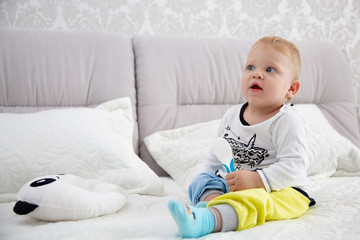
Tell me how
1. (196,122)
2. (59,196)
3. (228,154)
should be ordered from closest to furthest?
(59,196) < (228,154) < (196,122)

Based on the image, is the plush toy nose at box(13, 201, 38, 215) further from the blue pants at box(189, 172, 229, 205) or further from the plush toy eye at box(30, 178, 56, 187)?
the blue pants at box(189, 172, 229, 205)

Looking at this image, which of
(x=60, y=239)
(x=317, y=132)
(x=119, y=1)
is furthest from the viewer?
(x=119, y=1)

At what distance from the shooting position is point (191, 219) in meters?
0.70

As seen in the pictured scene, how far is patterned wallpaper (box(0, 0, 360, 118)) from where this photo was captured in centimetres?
194

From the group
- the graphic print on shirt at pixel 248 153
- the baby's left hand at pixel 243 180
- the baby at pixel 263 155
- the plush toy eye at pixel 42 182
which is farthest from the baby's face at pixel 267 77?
the plush toy eye at pixel 42 182

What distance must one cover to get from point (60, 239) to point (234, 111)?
26.3 inches

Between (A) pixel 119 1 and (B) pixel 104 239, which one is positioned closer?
(B) pixel 104 239

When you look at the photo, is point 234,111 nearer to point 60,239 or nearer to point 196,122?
point 196,122

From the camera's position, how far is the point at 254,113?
1099mm

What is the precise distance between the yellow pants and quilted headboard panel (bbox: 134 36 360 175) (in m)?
0.73

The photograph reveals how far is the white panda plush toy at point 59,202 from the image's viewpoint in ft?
2.80

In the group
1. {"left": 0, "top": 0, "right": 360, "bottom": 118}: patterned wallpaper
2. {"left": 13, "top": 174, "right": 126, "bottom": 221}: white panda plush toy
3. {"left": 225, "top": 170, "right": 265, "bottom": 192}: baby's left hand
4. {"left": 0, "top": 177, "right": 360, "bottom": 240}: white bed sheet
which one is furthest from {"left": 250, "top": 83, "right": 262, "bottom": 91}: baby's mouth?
{"left": 0, "top": 0, "right": 360, "bottom": 118}: patterned wallpaper

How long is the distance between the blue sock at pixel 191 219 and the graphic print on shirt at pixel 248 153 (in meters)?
0.32

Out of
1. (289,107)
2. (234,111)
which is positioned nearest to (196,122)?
(234,111)
